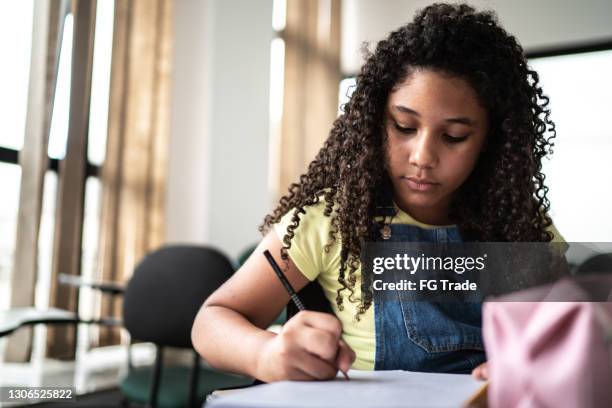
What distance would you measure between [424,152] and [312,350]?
1.01ft

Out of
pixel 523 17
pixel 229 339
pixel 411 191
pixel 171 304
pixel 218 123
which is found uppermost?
pixel 218 123

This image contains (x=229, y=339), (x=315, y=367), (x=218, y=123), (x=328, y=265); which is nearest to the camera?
(x=315, y=367)

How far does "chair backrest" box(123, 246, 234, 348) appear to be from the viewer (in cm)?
160

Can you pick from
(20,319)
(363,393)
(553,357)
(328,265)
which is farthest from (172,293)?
(553,357)

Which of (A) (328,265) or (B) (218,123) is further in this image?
(B) (218,123)

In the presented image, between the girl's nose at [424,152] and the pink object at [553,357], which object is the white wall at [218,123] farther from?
the pink object at [553,357]

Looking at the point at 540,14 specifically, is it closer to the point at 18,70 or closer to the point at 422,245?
the point at 422,245

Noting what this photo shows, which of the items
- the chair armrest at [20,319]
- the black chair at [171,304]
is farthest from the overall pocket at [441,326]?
the black chair at [171,304]

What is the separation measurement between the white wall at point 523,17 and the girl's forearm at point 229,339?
15.8 inches

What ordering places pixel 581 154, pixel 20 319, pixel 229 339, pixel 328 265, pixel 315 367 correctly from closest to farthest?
pixel 315 367, pixel 229 339, pixel 328 265, pixel 581 154, pixel 20 319

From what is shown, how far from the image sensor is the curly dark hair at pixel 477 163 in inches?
27.3

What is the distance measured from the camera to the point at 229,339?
611 millimetres

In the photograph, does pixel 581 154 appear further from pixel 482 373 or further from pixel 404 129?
pixel 482 373

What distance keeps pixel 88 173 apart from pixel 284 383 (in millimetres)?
2624
